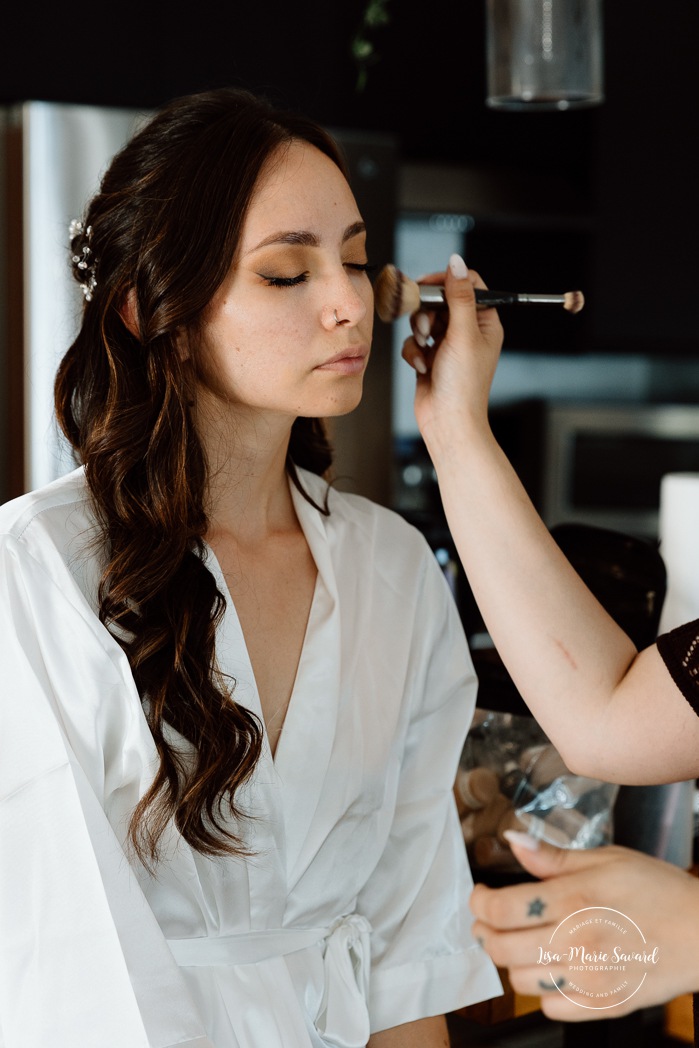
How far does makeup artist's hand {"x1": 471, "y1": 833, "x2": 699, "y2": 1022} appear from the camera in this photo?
1.95 ft

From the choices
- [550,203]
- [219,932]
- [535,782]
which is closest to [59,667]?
[219,932]

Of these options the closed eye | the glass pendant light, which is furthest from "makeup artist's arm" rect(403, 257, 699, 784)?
the glass pendant light

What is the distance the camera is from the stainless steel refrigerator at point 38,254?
7.81 ft

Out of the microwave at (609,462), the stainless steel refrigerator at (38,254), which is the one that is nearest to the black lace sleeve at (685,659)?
the stainless steel refrigerator at (38,254)

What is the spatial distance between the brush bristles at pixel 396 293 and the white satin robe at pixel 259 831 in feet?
1.11

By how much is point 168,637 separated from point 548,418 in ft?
8.26

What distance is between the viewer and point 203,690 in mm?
1177

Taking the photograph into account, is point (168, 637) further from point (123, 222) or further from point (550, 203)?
point (550, 203)

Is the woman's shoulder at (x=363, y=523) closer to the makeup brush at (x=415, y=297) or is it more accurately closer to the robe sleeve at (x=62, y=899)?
the makeup brush at (x=415, y=297)

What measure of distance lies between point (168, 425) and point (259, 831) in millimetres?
431

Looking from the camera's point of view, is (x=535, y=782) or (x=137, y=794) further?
(x=535, y=782)

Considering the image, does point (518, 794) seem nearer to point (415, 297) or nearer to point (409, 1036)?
point (409, 1036)
